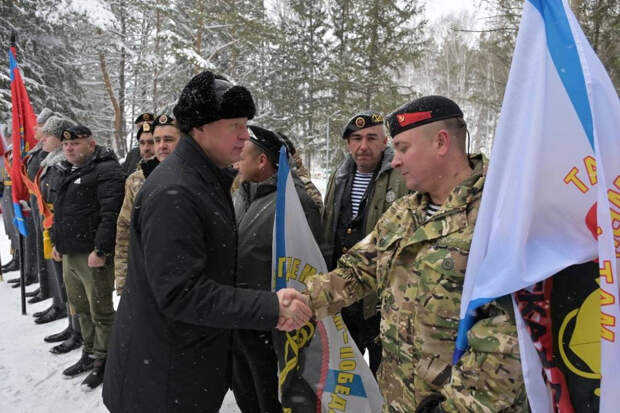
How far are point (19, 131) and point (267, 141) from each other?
4483 mm

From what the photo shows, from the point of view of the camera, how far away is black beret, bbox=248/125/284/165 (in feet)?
9.50

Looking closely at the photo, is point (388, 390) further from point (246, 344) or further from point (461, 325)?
point (246, 344)

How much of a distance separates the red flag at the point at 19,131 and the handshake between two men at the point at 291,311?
5.20 meters

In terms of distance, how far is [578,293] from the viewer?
1.16 m

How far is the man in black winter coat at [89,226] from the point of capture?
392 centimetres

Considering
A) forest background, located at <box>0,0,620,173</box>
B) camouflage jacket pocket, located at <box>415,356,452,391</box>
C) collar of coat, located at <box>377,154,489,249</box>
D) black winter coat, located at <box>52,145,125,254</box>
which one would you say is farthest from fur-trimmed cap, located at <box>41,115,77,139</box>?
forest background, located at <box>0,0,620,173</box>

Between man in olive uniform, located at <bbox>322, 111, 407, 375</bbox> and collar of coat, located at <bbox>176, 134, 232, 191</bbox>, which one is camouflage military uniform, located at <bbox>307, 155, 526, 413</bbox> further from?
man in olive uniform, located at <bbox>322, 111, 407, 375</bbox>

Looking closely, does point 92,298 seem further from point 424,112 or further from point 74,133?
point 424,112

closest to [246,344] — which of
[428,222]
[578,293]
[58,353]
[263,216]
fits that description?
[263,216]

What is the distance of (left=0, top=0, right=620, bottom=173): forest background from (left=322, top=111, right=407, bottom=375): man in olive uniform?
8967 mm

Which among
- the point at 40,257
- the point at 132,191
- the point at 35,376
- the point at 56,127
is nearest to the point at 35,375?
the point at 35,376

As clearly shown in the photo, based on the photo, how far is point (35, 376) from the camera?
4074mm

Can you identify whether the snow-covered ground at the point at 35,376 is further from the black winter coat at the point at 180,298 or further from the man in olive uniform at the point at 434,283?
the man in olive uniform at the point at 434,283

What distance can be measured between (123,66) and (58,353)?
20654 millimetres
